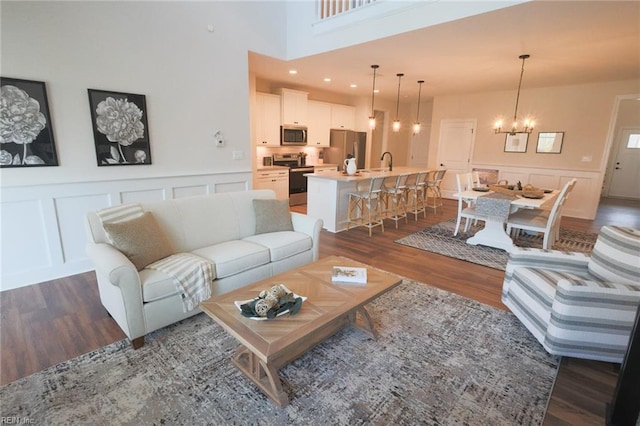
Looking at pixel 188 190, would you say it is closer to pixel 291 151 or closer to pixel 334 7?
pixel 334 7

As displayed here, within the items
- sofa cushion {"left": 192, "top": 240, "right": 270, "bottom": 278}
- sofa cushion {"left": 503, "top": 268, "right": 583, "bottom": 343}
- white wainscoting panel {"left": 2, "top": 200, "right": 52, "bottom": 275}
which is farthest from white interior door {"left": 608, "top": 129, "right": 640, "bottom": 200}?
white wainscoting panel {"left": 2, "top": 200, "right": 52, "bottom": 275}

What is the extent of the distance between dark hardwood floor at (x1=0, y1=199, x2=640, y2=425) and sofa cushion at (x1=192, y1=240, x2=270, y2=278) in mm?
859

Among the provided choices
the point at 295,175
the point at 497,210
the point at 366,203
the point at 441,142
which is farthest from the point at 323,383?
the point at 441,142

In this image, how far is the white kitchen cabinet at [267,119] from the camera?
20.7 feet

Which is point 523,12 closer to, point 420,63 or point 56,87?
point 420,63

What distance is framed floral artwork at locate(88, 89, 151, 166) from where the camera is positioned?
3.34 m

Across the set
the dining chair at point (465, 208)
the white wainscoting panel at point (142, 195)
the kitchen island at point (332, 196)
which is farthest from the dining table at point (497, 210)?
the white wainscoting panel at point (142, 195)

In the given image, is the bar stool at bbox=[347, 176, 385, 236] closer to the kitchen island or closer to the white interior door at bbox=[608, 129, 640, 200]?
the kitchen island

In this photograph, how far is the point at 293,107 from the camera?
681 centimetres

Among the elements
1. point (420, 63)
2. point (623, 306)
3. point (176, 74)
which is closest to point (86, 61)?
point (176, 74)

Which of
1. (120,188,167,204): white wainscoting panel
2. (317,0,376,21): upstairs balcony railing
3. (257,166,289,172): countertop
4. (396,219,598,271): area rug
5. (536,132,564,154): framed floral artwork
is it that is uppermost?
(317,0,376,21): upstairs balcony railing

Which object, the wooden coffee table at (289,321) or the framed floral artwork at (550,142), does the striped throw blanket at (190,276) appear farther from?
the framed floral artwork at (550,142)

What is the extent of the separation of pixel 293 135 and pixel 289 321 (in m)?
5.79

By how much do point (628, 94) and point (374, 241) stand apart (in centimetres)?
561
